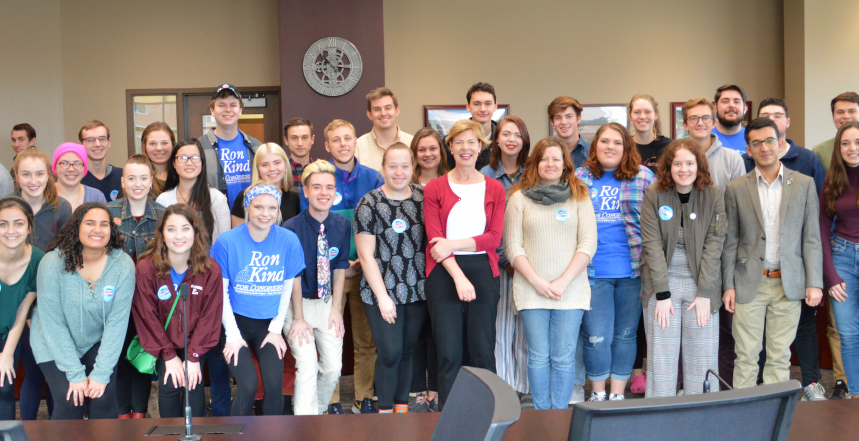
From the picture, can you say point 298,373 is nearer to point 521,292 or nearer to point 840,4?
point 521,292

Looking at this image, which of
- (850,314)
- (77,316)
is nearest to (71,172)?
(77,316)

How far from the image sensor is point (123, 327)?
8.88 feet

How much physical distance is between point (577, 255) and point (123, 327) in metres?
2.14

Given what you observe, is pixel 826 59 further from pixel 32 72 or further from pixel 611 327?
pixel 32 72

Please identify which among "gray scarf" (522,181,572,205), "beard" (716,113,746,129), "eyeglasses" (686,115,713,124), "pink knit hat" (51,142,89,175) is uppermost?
"beard" (716,113,746,129)

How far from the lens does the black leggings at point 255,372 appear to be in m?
2.76

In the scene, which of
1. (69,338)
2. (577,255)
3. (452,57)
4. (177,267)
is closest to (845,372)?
(577,255)

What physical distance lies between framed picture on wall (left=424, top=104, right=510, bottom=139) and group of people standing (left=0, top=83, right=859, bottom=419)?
3.66 meters

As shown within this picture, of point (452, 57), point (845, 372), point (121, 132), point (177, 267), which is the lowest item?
point (845, 372)

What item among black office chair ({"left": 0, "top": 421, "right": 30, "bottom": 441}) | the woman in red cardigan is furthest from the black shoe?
black office chair ({"left": 0, "top": 421, "right": 30, "bottom": 441})

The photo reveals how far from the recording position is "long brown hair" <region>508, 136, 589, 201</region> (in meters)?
3.06

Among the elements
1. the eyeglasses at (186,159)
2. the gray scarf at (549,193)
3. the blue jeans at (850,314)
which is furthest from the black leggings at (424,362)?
the blue jeans at (850,314)

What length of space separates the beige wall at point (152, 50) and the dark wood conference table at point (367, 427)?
5853mm

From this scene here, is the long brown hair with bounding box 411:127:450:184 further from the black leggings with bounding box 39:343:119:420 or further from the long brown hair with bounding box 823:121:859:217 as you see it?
the long brown hair with bounding box 823:121:859:217
